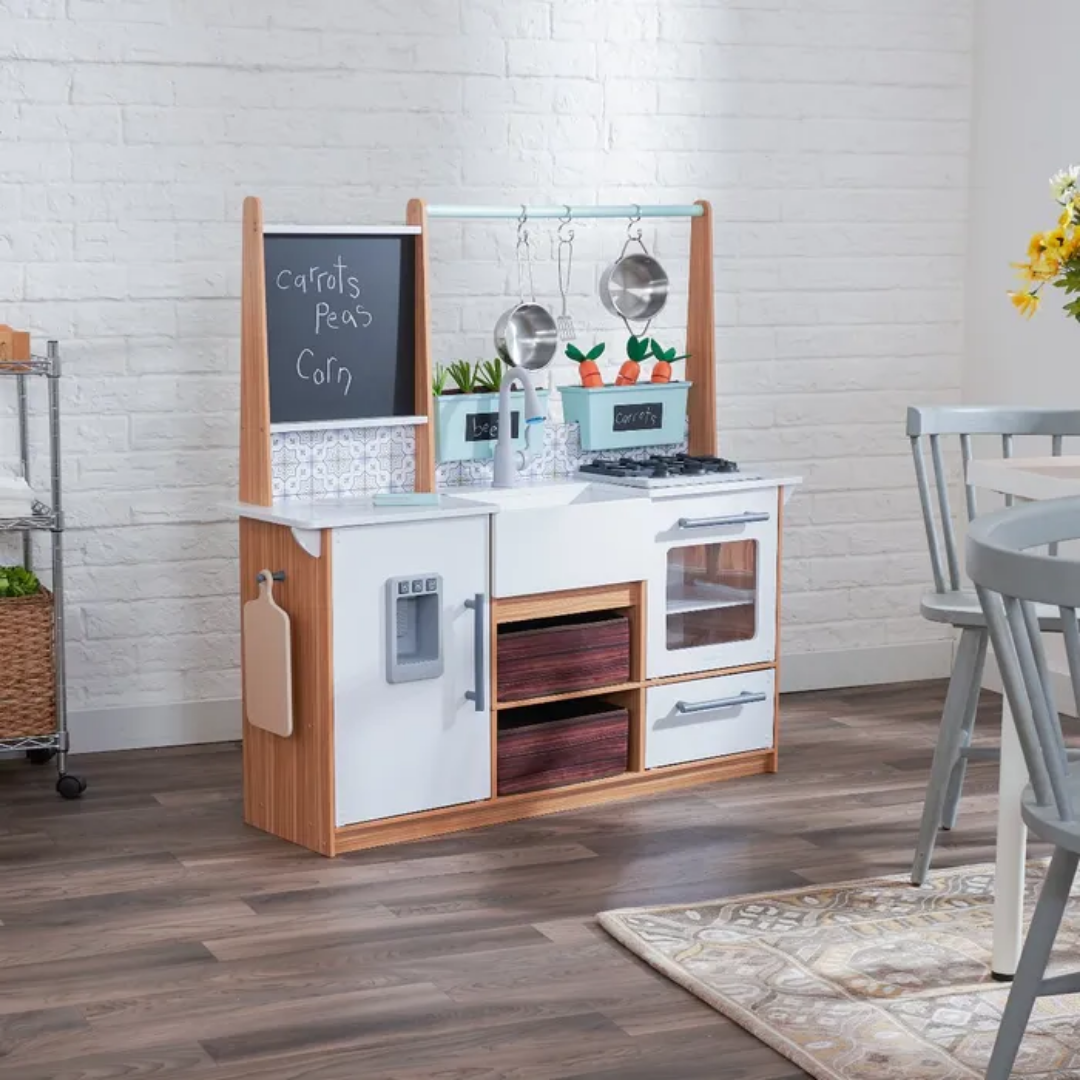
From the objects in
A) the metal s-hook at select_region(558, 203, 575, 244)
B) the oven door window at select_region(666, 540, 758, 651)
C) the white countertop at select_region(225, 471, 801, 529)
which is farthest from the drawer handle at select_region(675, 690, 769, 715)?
the metal s-hook at select_region(558, 203, 575, 244)

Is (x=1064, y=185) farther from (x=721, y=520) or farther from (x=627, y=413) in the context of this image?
(x=627, y=413)

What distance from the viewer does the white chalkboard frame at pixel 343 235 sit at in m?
3.73

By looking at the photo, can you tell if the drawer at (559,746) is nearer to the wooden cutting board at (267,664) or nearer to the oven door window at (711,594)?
the oven door window at (711,594)

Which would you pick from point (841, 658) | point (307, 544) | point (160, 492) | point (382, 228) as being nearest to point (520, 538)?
point (307, 544)

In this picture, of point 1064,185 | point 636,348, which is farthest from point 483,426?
point 1064,185

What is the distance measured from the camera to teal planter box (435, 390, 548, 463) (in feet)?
13.3

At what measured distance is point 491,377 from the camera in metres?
4.20

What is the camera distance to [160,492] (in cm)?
432

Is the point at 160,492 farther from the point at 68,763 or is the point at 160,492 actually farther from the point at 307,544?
the point at 307,544

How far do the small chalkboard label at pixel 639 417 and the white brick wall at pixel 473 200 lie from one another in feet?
1.50

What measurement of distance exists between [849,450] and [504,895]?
218 cm

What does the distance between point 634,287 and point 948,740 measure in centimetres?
160

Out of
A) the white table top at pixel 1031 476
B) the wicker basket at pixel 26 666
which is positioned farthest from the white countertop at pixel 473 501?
the white table top at pixel 1031 476

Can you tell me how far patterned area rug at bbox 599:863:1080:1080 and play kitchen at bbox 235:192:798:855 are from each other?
68 cm
